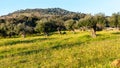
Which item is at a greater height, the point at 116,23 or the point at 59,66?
the point at 59,66

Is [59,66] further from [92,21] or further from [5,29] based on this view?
[5,29]

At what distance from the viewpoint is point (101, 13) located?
10412cm

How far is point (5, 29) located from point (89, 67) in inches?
4097

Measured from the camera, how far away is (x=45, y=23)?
101500mm

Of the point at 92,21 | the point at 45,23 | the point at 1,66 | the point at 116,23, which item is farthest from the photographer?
the point at 116,23

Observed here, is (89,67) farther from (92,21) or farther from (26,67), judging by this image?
(92,21)

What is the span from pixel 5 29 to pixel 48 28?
2646cm

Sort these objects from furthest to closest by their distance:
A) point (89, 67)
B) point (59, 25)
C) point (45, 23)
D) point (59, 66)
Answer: point (59, 25)
point (45, 23)
point (59, 66)
point (89, 67)

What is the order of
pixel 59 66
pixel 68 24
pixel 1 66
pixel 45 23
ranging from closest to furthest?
pixel 59 66 → pixel 1 66 → pixel 45 23 → pixel 68 24

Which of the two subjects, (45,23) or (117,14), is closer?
(45,23)

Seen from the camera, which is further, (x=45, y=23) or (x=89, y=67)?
(x=45, y=23)

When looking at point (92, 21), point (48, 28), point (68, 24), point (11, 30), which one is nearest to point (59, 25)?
point (68, 24)

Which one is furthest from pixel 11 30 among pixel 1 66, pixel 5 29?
pixel 1 66

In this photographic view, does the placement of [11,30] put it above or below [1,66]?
below
